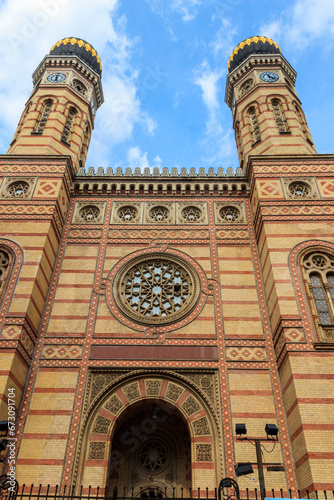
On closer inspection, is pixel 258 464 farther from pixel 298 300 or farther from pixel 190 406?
pixel 298 300

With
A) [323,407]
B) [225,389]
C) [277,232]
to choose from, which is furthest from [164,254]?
[323,407]

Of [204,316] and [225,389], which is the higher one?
[204,316]

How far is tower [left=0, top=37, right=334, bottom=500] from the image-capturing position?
9.43 meters

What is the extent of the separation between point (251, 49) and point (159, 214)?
10389 millimetres

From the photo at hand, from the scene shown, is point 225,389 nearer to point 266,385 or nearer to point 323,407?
point 266,385

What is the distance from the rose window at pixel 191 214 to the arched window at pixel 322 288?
13.2ft

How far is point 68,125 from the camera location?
662 inches

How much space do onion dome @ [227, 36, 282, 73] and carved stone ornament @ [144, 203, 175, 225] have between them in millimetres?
9341

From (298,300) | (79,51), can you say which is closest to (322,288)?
(298,300)

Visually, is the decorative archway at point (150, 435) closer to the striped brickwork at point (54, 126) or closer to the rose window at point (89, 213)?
the rose window at point (89, 213)

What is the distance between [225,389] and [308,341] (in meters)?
2.37

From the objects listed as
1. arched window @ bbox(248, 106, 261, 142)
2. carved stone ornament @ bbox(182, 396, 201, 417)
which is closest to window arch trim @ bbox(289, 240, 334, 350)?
carved stone ornament @ bbox(182, 396, 201, 417)

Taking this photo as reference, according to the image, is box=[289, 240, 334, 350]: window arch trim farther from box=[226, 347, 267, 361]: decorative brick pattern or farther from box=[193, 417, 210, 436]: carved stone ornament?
box=[193, 417, 210, 436]: carved stone ornament

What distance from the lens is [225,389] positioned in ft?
33.8
